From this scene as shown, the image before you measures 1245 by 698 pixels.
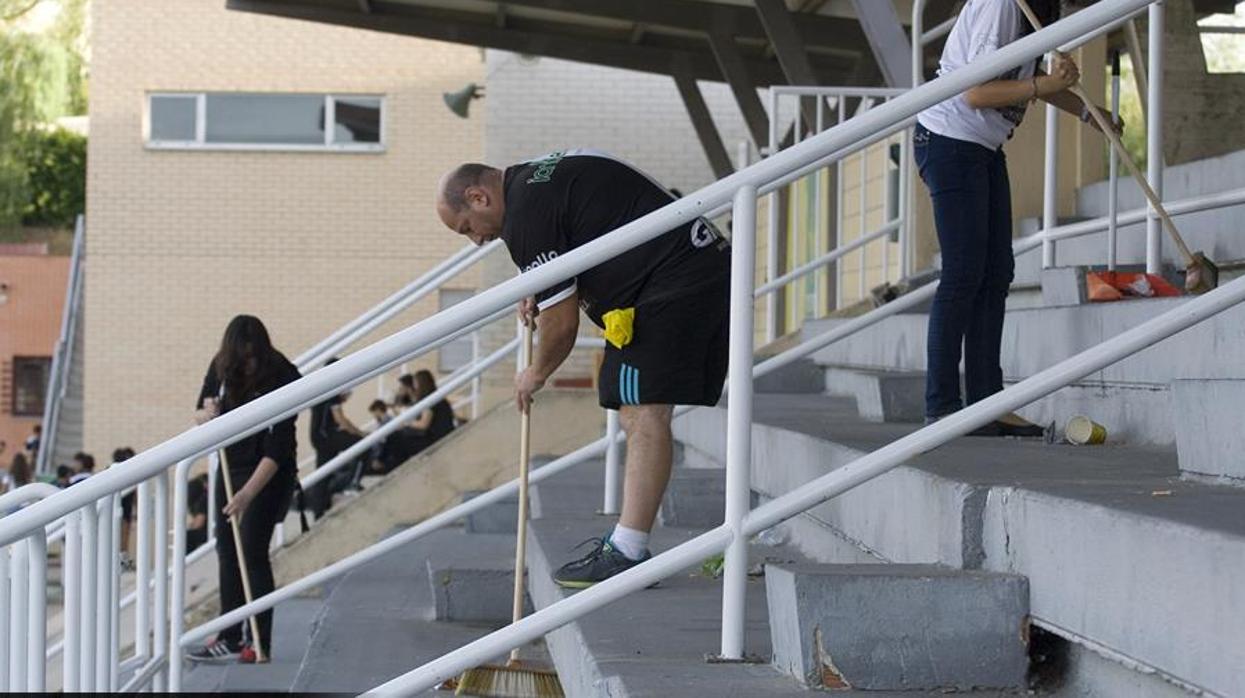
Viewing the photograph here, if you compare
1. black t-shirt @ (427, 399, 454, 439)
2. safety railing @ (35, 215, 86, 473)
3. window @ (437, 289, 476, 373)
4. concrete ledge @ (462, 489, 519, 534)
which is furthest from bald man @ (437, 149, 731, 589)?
safety railing @ (35, 215, 86, 473)

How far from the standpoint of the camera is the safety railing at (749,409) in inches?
138

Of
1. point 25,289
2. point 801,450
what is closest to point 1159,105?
point 801,450

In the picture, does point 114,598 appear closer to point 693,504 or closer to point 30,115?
point 693,504

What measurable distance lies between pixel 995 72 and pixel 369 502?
7.50m

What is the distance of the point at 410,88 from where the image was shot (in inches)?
915

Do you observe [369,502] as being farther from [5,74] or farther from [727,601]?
[5,74]

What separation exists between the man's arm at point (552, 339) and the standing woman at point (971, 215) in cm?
108

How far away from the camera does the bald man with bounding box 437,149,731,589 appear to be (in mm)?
4559

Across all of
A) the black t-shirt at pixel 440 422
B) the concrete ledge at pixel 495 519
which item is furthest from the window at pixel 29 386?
the concrete ledge at pixel 495 519

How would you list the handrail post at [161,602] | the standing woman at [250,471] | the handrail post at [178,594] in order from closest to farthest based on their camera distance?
Result: 1. the handrail post at [161,602]
2. the handrail post at [178,594]
3. the standing woman at [250,471]

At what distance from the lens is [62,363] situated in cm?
2666

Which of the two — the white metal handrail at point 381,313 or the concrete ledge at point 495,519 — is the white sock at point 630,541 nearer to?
the concrete ledge at point 495,519

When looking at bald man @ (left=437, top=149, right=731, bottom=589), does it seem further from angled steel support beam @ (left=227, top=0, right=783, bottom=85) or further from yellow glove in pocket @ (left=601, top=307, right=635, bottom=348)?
angled steel support beam @ (left=227, top=0, right=783, bottom=85)

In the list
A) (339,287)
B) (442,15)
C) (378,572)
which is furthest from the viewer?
(339,287)
